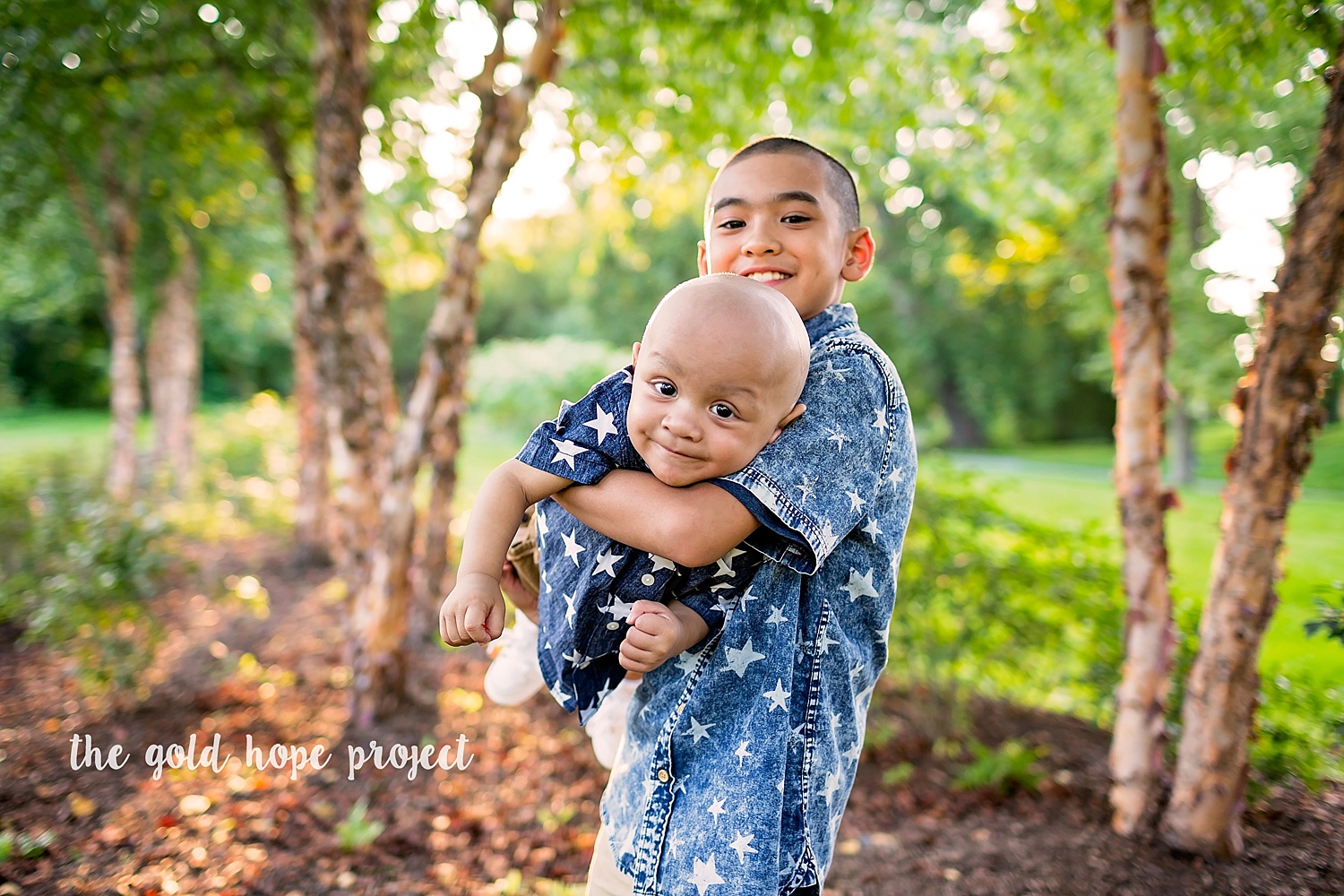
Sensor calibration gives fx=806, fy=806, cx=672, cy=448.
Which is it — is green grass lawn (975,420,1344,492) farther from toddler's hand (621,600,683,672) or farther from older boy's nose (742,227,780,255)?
toddler's hand (621,600,683,672)

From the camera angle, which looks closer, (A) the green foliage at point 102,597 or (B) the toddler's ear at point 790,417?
(B) the toddler's ear at point 790,417

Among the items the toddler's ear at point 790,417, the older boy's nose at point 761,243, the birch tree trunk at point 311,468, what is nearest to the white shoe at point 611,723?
the toddler's ear at point 790,417

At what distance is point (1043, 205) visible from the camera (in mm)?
5832

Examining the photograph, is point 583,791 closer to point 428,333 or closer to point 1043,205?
point 428,333

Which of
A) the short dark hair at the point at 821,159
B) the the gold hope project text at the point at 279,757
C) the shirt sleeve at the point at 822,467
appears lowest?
the the gold hope project text at the point at 279,757

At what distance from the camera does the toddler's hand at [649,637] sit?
1264 millimetres

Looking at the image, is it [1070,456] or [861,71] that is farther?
[1070,456]

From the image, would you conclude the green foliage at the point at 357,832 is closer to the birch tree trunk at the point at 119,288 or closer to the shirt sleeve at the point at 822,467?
the shirt sleeve at the point at 822,467

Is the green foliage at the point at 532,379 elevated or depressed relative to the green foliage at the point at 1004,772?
elevated

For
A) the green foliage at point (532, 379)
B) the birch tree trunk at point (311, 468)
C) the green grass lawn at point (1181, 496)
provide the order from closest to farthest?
the green grass lawn at point (1181, 496) → the birch tree trunk at point (311, 468) → the green foliage at point (532, 379)

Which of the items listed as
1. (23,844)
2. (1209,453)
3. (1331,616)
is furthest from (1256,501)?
(1209,453)

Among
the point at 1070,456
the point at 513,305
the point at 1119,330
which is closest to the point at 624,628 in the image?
the point at 1119,330

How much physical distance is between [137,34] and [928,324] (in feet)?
64.0

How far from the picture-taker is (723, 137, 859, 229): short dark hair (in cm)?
153
